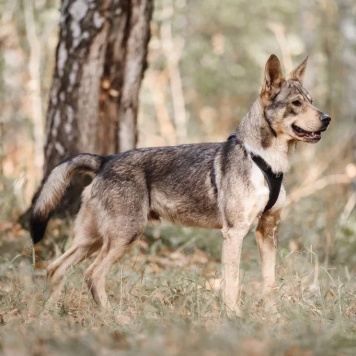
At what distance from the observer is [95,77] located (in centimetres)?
784

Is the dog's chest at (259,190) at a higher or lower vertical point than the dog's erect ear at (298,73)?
lower

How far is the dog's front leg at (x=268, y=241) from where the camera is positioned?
5.98 meters

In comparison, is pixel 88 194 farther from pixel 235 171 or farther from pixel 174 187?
pixel 235 171

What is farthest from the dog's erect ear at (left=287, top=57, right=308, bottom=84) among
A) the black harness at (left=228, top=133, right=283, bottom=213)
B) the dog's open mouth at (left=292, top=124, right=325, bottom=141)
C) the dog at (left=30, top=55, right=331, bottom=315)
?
the black harness at (left=228, top=133, right=283, bottom=213)

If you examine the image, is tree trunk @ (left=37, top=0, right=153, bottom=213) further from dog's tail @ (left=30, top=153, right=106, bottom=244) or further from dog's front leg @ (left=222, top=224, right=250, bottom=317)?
dog's front leg @ (left=222, top=224, right=250, bottom=317)

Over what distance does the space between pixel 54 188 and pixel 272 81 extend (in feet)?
6.92

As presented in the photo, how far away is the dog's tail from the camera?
600 cm

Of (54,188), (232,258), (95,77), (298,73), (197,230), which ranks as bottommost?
(197,230)

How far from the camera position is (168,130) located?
1518cm

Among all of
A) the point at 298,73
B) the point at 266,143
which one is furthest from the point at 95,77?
the point at 266,143

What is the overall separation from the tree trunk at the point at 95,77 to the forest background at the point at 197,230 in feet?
2.28

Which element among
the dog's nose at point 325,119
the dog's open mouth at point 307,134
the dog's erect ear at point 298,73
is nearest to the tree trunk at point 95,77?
the dog's erect ear at point 298,73

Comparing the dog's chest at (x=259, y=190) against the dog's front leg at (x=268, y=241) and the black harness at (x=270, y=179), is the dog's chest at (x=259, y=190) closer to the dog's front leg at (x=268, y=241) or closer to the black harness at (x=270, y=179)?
the black harness at (x=270, y=179)

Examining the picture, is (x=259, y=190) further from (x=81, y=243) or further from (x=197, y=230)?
(x=197, y=230)
